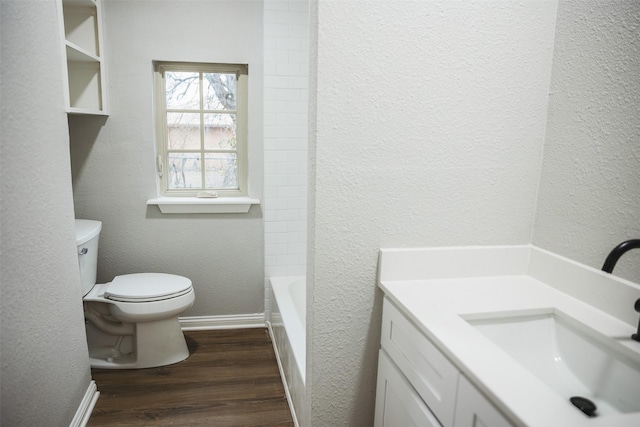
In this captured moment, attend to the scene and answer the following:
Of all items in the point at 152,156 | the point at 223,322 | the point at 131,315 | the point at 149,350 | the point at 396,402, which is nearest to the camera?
the point at 396,402

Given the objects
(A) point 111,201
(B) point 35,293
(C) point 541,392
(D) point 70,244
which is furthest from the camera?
(A) point 111,201

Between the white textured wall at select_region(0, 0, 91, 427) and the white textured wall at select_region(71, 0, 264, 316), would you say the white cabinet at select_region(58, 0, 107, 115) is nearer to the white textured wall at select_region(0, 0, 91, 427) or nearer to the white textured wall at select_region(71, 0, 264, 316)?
the white textured wall at select_region(71, 0, 264, 316)

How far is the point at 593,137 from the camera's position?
3.94ft

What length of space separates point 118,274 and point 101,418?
3.18 feet

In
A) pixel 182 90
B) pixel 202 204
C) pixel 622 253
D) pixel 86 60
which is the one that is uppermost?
pixel 86 60

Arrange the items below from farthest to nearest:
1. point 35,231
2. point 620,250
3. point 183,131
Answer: point 183,131 < point 35,231 < point 620,250

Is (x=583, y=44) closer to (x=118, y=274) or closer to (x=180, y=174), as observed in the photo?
(x=180, y=174)

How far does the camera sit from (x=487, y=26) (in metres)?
1.29

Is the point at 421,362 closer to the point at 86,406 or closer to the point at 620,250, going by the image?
the point at 620,250

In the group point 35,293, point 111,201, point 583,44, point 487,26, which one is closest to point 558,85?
point 583,44

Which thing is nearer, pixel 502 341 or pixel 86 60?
pixel 502 341

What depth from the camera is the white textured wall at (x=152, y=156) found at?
2.47 metres

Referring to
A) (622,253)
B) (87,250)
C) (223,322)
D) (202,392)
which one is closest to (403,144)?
(622,253)

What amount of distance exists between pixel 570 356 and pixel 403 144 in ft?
2.48
